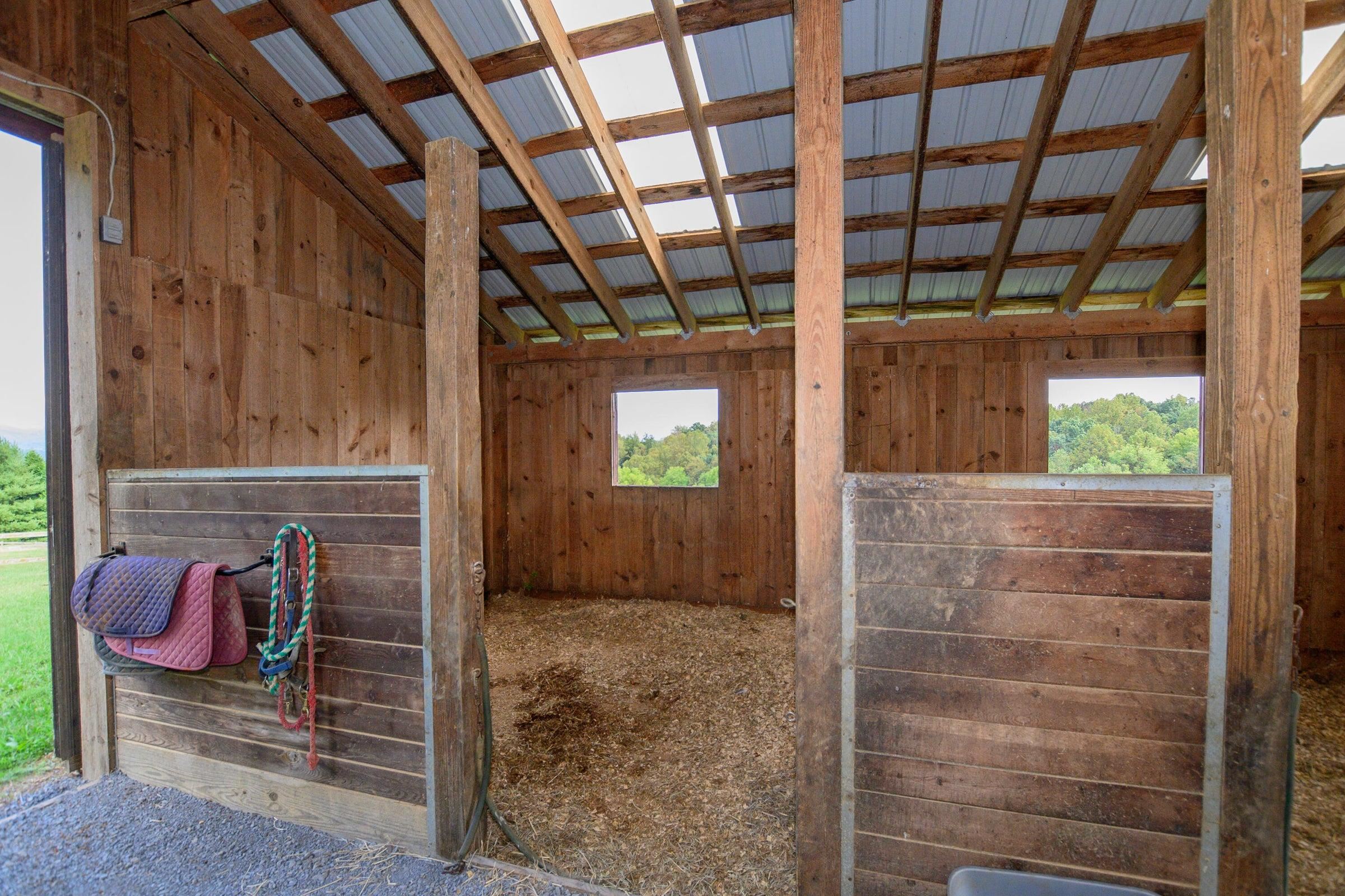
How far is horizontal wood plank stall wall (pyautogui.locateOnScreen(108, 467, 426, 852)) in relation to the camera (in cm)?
166

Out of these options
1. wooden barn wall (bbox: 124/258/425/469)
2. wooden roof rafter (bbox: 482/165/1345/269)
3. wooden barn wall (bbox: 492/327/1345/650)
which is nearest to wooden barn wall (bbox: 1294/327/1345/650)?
wooden barn wall (bbox: 492/327/1345/650)

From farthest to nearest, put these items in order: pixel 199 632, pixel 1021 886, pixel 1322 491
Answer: pixel 1322 491 < pixel 199 632 < pixel 1021 886

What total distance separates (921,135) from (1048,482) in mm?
1888

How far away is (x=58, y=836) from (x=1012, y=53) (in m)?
4.12

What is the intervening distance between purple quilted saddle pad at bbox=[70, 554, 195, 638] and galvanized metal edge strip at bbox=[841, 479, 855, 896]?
1.88 m

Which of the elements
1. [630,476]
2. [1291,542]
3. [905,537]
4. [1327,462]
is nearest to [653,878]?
[905,537]

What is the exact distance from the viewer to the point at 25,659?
2.22m

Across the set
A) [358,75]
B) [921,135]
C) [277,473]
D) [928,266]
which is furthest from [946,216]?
[277,473]

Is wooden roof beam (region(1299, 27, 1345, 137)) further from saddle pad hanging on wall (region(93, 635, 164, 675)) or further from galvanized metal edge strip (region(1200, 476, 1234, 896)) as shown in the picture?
saddle pad hanging on wall (region(93, 635, 164, 675))

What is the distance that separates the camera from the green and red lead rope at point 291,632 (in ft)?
5.38

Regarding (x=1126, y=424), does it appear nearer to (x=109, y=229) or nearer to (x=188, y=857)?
(x=188, y=857)

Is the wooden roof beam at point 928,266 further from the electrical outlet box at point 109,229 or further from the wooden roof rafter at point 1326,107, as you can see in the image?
the electrical outlet box at point 109,229

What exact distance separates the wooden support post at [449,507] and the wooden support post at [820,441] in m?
0.88

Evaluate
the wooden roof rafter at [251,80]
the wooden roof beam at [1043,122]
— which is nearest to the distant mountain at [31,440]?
the wooden roof rafter at [251,80]
